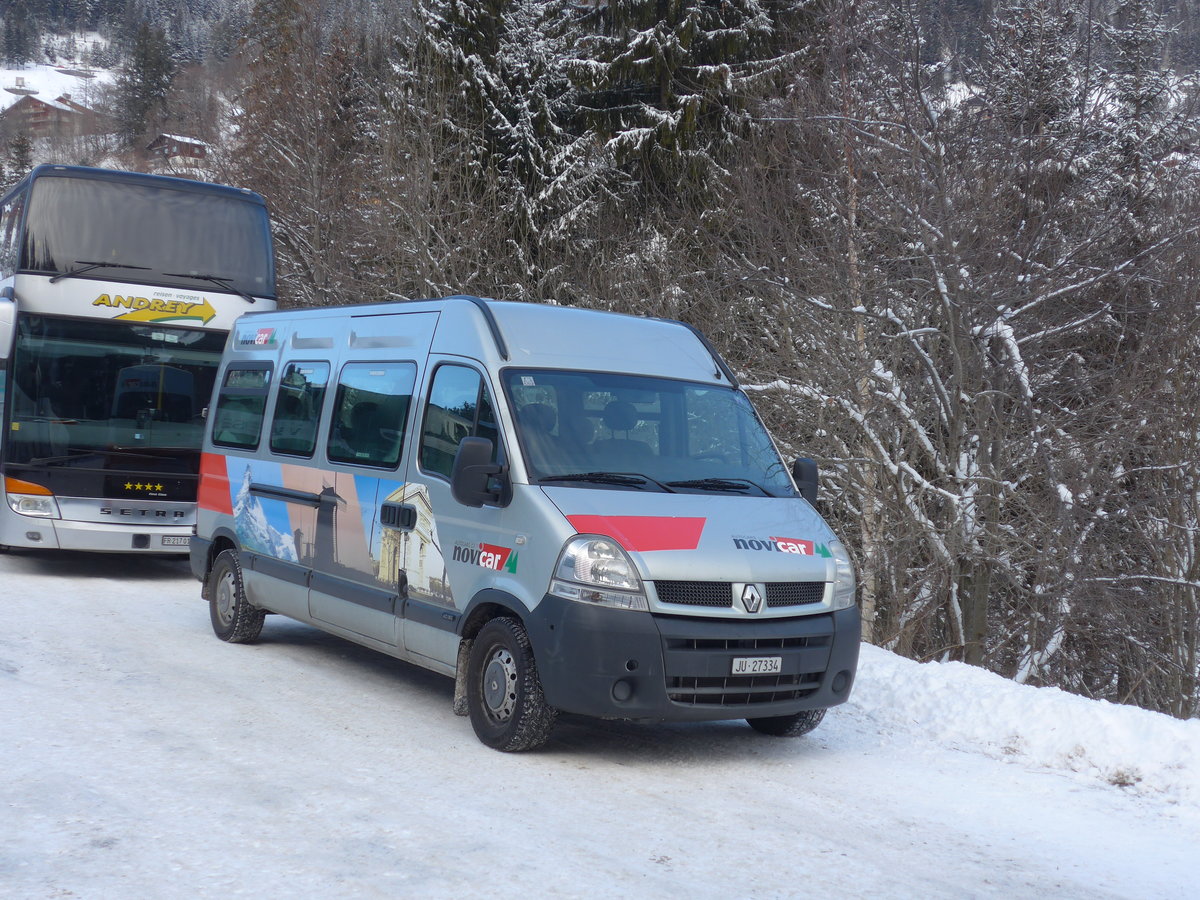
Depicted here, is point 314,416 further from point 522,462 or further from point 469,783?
point 469,783

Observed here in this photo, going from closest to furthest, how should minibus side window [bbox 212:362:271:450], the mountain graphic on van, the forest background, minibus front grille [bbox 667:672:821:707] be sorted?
minibus front grille [bbox 667:672:821:707] < the mountain graphic on van < minibus side window [bbox 212:362:271:450] < the forest background

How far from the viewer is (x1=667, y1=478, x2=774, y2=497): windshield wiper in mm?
7105

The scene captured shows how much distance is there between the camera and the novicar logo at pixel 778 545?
→ 6605 millimetres

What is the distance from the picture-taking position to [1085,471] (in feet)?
41.4

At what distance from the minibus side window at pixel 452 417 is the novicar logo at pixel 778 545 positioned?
1.45 m

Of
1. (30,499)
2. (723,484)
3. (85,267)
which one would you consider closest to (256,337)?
(85,267)

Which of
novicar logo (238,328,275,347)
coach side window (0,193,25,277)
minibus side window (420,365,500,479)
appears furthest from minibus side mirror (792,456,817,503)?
coach side window (0,193,25,277)

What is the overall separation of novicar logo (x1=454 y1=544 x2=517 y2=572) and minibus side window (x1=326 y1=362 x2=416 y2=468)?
3.33 feet

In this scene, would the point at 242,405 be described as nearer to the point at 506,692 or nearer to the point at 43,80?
the point at 506,692

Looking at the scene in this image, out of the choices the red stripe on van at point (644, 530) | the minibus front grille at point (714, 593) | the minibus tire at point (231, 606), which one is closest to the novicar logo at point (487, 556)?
the red stripe on van at point (644, 530)

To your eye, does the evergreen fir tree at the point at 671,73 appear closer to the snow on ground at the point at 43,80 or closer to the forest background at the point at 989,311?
the forest background at the point at 989,311

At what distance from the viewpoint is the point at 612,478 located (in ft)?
22.7

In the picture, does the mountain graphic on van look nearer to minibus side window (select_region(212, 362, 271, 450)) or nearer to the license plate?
minibus side window (select_region(212, 362, 271, 450))

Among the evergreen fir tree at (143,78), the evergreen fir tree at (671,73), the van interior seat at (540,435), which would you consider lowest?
the van interior seat at (540,435)
